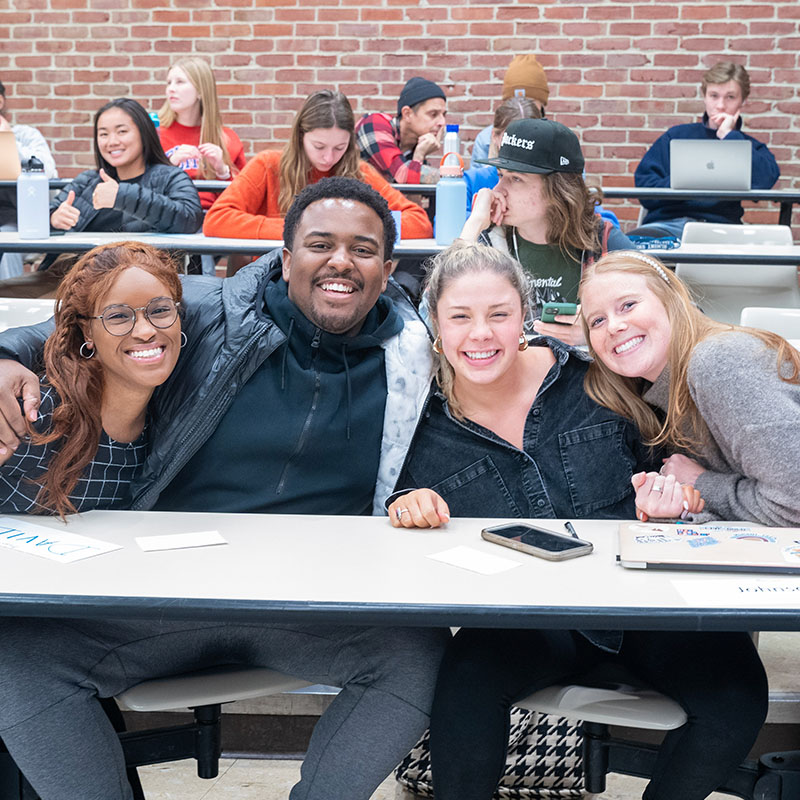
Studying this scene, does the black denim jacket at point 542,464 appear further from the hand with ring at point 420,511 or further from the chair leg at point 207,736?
the chair leg at point 207,736

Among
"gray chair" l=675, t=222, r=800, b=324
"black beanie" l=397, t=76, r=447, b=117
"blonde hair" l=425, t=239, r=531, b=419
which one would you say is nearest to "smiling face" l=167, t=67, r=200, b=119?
"black beanie" l=397, t=76, r=447, b=117

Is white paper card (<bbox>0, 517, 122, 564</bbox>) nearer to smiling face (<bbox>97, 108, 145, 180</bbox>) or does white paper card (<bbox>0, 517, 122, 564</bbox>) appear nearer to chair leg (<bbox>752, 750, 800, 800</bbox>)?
Answer: chair leg (<bbox>752, 750, 800, 800</bbox>)

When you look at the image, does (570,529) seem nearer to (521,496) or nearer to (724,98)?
(521,496)

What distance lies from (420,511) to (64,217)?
2436 mm

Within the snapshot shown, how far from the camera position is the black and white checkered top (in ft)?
5.20

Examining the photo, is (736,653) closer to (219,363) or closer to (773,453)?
(773,453)

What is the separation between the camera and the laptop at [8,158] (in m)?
3.91

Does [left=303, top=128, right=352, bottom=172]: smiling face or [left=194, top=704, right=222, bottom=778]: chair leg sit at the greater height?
[left=303, top=128, right=352, bottom=172]: smiling face

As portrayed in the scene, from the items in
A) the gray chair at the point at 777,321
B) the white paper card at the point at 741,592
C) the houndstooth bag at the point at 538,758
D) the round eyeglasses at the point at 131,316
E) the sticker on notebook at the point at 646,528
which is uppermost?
the round eyeglasses at the point at 131,316

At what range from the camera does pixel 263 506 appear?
1.80 metres

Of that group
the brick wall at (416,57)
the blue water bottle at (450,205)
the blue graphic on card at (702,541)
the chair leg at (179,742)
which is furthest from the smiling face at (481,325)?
the brick wall at (416,57)

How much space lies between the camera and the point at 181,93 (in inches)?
195

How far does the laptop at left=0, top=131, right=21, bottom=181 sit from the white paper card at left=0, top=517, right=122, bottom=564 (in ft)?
8.96

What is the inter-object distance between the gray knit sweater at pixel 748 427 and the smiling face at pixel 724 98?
12.7 feet
